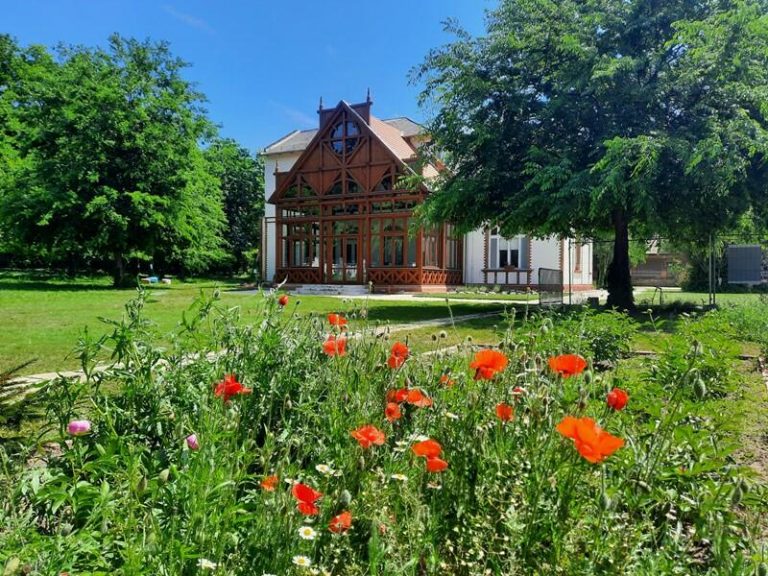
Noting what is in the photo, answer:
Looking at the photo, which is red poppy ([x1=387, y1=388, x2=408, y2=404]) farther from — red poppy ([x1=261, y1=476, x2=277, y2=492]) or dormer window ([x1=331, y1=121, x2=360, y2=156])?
dormer window ([x1=331, y1=121, x2=360, y2=156])

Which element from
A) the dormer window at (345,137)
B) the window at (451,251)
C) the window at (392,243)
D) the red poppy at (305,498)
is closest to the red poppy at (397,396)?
the red poppy at (305,498)

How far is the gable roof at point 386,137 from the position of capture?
24.5 metres

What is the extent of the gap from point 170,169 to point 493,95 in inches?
560

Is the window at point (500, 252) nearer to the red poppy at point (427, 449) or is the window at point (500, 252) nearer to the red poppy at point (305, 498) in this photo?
the red poppy at point (427, 449)

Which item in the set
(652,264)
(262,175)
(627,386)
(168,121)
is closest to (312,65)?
(168,121)

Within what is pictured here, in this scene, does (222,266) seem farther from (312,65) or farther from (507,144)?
(507,144)

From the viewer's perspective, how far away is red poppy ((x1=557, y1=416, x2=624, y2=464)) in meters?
1.12

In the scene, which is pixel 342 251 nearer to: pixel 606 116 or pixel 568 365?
pixel 606 116

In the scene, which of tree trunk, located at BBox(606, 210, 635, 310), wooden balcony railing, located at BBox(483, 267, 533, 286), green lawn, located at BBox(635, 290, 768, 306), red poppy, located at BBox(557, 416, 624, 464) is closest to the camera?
red poppy, located at BBox(557, 416, 624, 464)

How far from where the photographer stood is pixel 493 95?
1192 cm

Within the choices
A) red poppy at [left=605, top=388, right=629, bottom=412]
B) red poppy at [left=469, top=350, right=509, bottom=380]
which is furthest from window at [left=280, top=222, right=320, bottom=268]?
red poppy at [left=605, top=388, right=629, bottom=412]

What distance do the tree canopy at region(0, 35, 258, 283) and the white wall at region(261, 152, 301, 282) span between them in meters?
7.58

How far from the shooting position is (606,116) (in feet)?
36.6

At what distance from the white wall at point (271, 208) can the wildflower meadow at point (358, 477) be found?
2748 cm
